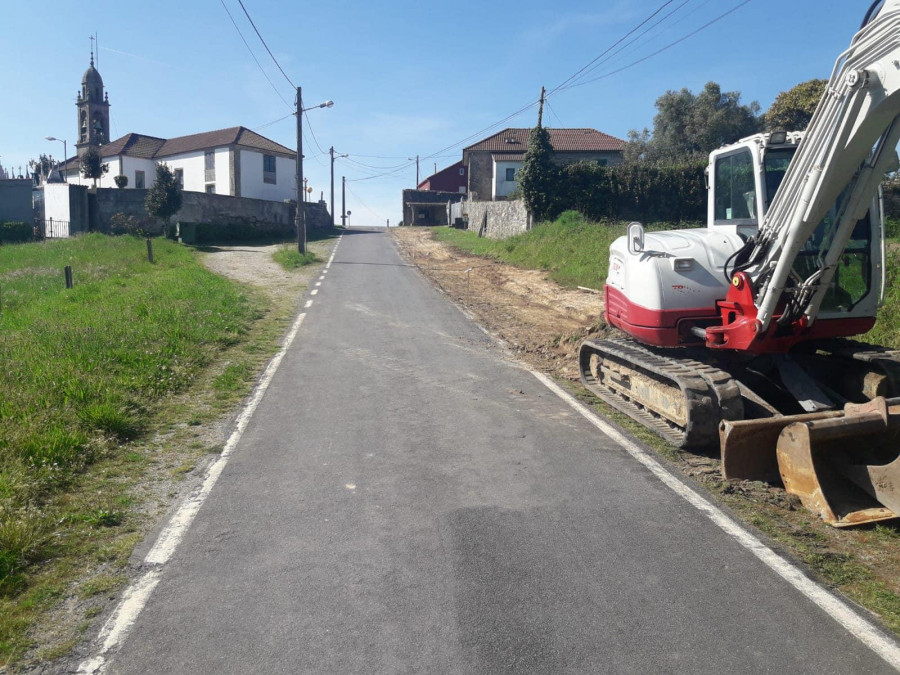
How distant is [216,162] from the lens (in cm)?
6456

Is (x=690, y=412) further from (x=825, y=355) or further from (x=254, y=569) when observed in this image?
(x=254, y=569)

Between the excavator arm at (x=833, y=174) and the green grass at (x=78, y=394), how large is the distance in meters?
5.83

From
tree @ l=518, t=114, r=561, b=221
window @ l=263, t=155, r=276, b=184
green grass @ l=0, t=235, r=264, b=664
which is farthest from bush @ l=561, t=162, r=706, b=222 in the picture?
window @ l=263, t=155, r=276, b=184

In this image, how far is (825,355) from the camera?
7.68 m

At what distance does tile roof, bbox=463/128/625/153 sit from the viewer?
56906 mm

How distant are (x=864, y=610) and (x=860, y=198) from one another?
343 cm

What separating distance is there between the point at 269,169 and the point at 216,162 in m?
4.77

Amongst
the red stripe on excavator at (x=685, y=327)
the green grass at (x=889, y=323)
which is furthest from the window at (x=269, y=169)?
the red stripe on excavator at (x=685, y=327)

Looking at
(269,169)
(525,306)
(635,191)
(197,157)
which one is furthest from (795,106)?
(197,157)

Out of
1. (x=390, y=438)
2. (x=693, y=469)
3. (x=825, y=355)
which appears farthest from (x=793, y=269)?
(x=390, y=438)

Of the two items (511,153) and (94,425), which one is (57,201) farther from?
(94,425)

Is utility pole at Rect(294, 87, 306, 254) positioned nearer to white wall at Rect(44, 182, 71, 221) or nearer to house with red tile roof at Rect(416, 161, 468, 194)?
white wall at Rect(44, 182, 71, 221)

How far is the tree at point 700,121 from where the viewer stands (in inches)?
1903

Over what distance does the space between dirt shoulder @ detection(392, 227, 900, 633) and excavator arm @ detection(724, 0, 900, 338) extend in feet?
5.19
